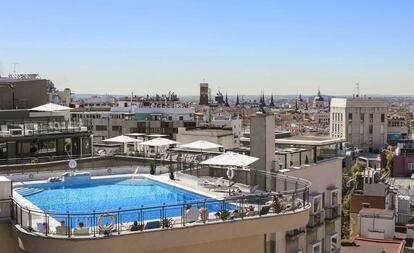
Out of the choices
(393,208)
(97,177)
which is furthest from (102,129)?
(97,177)

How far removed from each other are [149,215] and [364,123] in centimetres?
12137

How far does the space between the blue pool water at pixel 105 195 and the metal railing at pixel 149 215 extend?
501 mm

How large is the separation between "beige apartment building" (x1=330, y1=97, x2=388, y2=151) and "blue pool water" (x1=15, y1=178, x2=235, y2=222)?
113329 millimetres

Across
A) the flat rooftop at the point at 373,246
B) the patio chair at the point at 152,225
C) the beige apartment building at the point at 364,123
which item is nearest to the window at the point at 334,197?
the flat rooftop at the point at 373,246

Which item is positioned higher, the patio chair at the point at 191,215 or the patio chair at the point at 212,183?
the patio chair at the point at 191,215

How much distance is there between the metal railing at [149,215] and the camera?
10.2m

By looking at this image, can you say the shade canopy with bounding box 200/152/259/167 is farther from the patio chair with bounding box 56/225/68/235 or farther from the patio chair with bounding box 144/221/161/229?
the patio chair with bounding box 56/225/68/235

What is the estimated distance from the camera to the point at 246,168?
16.9 metres

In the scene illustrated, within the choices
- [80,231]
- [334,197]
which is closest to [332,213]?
[334,197]

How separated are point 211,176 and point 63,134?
38.8ft

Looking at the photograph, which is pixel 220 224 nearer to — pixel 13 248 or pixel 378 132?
pixel 13 248

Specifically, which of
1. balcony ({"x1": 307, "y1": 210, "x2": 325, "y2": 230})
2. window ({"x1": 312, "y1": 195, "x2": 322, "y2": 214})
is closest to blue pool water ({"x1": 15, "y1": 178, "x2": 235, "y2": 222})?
balcony ({"x1": 307, "y1": 210, "x2": 325, "y2": 230})

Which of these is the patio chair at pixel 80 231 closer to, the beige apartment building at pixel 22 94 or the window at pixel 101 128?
the beige apartment building at pixel 22 94

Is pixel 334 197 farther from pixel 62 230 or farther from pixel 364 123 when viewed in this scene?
pixel 364 123
